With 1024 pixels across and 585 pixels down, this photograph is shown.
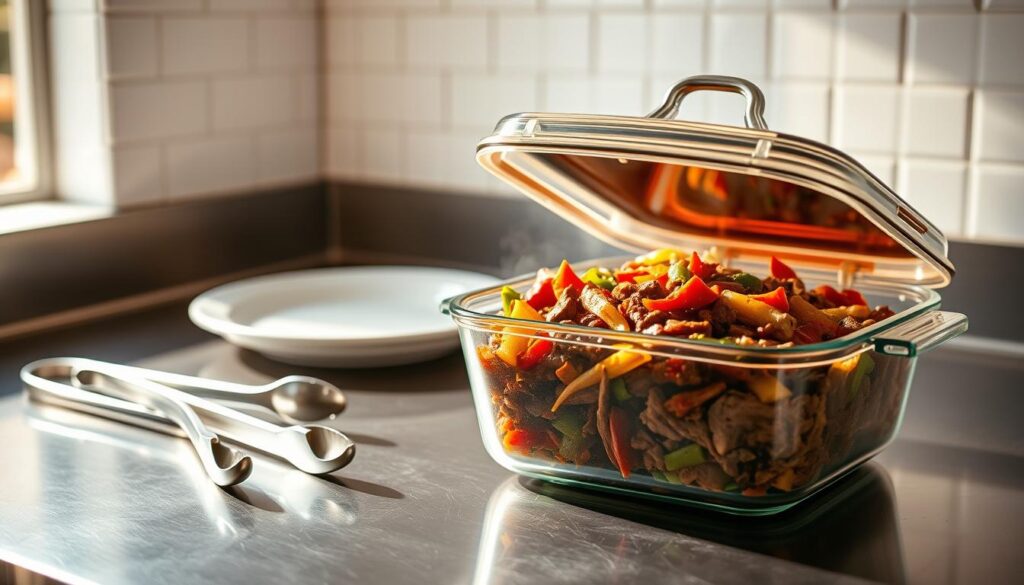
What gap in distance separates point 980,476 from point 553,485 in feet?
1.12

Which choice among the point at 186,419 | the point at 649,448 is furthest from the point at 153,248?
the point at 649,448

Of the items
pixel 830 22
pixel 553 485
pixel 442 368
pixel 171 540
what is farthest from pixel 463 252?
pixel 171 540

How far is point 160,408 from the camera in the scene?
1015 millimetres

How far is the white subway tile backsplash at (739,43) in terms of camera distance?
4.50 ft

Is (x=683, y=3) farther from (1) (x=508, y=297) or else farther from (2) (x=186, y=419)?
(2) (x=186, y=419)

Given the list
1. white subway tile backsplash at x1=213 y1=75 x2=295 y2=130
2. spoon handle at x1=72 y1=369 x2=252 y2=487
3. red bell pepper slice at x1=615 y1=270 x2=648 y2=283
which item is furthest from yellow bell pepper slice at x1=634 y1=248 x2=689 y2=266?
white subway tile backsplash at x1=213 y1=75 x2=295 y2=130

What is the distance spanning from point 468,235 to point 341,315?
13.6 inches

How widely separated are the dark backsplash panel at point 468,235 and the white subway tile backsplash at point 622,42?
21 centimetres

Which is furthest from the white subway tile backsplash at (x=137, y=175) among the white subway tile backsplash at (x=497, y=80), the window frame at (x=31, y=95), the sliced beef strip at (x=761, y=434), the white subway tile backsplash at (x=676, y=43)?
the sliced beef strip at (x=761, y=434)

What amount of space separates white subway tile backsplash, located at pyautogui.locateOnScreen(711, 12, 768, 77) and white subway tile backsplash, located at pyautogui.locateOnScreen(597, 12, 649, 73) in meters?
0.10

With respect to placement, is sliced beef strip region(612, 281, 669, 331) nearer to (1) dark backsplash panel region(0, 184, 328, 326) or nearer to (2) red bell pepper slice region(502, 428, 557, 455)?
(2) red bell pepper slice region(502, 428, 557, 455)

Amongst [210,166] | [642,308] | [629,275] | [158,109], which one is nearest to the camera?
[642,308]

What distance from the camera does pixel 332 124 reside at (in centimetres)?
180

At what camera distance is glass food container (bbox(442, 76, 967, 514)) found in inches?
29.9
